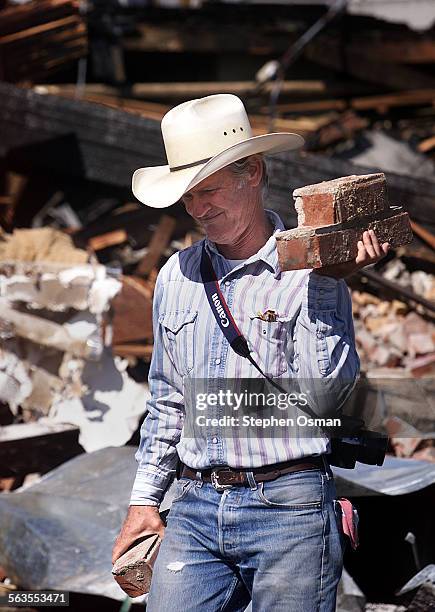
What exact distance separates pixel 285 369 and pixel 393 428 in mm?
3012

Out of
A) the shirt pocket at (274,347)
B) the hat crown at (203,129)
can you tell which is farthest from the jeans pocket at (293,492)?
the hat crown at (203,129)

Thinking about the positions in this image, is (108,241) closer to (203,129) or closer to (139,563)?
(203,129)

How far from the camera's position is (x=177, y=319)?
3039mm

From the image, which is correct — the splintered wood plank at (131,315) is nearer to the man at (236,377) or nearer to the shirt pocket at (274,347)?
the man at (236,377)

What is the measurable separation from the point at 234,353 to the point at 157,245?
16.2ft

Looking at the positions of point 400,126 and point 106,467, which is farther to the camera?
point 400,126

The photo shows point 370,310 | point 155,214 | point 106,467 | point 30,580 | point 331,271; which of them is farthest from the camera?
point 155,214

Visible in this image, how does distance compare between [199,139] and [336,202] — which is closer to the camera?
[336,202]

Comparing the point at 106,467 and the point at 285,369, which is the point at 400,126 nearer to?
the point at 106,467

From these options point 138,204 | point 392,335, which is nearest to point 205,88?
point 138,204

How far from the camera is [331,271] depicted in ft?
9.18

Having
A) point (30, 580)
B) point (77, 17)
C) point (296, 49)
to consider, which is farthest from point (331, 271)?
point (296, 49)

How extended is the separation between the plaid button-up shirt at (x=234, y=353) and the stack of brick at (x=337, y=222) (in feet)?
0.37

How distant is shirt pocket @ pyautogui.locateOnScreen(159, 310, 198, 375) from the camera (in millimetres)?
3000
